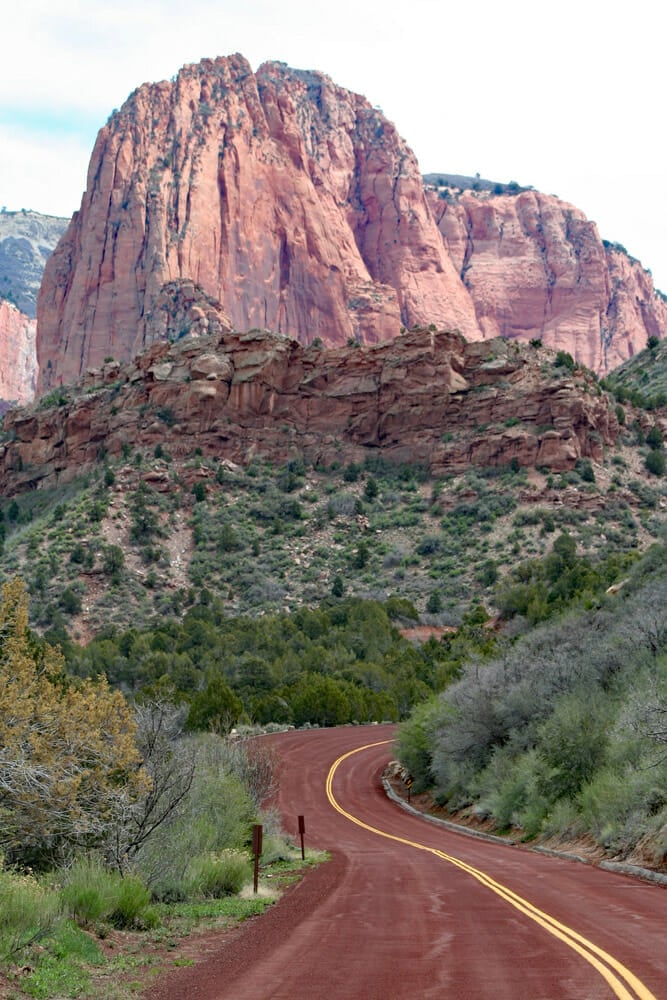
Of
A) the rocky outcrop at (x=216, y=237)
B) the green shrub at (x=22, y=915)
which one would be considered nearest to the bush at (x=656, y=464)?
the rocky outcrop at (x=216, y=237)

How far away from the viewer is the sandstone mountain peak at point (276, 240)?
440 feet

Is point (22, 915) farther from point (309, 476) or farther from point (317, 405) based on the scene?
point (317, 405)

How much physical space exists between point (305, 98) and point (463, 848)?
547 feet

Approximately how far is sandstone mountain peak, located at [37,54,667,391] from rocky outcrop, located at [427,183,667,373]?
0.41m

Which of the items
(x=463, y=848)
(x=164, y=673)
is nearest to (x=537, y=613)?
(x=164, y=673)

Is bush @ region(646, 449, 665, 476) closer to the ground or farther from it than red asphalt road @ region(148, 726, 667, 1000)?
farther from it

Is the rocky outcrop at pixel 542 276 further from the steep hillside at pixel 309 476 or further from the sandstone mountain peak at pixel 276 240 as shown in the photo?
the steep hillside at pixel 309 476

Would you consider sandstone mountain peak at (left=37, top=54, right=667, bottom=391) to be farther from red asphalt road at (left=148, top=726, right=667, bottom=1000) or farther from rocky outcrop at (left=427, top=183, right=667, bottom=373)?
red asphalt road at (left=148, top=726, right=667, bottom=1000)

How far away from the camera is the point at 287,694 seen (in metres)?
58.2

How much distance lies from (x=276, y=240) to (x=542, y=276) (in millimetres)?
62115

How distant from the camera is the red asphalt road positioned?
9.00 meters

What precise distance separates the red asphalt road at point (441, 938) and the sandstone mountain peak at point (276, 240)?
95256 millimetres

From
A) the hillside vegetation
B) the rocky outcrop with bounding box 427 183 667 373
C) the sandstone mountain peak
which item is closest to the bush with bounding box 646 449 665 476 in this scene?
the sandstone mountain peak

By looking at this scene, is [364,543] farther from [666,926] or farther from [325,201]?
[325,201]
